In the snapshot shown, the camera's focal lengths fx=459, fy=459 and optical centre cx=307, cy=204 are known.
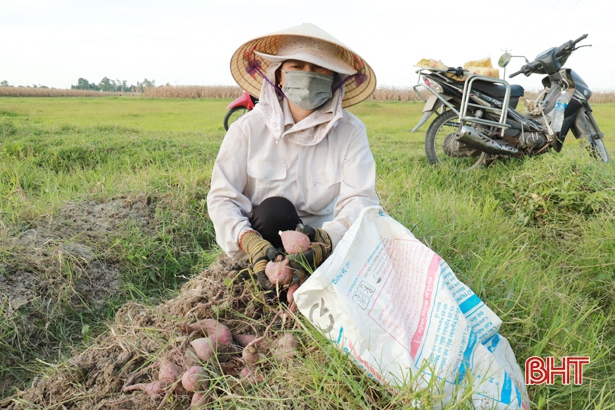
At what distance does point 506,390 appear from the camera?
137 cm

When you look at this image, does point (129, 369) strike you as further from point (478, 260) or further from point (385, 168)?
point (385, 168)

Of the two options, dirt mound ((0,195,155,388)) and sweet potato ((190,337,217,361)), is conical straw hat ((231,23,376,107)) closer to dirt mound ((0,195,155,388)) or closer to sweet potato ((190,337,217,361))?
sweet potato ((190,337,217,361))

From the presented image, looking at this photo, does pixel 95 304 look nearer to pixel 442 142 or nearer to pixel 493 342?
pixel 493 342

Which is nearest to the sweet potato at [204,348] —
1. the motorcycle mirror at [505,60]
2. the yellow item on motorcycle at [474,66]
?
the yellow item on motorcycle at [474,66]

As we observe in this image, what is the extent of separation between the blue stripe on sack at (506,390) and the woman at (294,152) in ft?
2.73

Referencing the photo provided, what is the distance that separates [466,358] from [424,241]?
44.8 inches

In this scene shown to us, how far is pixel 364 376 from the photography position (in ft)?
4.72

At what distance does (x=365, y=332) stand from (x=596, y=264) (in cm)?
205

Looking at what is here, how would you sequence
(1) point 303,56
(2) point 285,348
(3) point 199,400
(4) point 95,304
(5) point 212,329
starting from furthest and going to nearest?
(4) point 95,304 < (1) point 303,56 < (5) point 212,329 < (2) point 285,348 < (3) point 199,400

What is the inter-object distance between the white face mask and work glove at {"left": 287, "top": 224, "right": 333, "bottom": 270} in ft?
1.95

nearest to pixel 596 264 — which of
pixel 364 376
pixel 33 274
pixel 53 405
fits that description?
pixel 364 376

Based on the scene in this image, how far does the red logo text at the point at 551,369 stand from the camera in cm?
159

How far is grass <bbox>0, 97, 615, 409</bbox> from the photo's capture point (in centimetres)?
160

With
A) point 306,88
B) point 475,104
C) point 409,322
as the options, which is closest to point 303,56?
point 306,88
